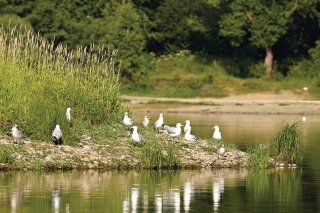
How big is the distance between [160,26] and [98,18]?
4600 millimetres

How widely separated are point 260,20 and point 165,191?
5109 cm

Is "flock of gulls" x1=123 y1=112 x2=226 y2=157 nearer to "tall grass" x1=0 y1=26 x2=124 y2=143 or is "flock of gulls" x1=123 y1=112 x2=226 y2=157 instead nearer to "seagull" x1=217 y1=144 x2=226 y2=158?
"seagull" x1=217 y1=144 x2=226 y2=158

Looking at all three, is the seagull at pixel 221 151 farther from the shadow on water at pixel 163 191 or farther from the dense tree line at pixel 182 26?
the dense tree line at pixel 182 26

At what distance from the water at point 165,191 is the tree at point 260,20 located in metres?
43.1

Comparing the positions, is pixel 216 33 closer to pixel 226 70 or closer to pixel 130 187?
pixel 226 70

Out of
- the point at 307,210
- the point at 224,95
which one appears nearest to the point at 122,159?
the point at 307,210

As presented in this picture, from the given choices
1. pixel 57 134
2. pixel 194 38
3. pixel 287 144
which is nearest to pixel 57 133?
pixel 57 134

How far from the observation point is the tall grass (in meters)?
33.2

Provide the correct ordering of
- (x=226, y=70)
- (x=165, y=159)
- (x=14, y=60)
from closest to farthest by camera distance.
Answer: (x=165, y=159) → (x=14, y=60) → (x=226, y=70)

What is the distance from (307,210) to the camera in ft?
80.5

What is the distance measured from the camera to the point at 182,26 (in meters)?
83.6

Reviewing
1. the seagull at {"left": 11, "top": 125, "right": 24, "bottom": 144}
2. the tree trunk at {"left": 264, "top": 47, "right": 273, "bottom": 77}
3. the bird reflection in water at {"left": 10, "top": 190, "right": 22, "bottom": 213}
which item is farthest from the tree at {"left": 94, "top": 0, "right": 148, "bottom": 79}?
the bird reflection in water at {"left": 10, "top": 190, "right": 22, "bottom": 213}

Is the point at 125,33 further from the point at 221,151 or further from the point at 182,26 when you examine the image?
the point at 221,151

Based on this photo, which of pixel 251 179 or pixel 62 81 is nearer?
pixel 251 179
